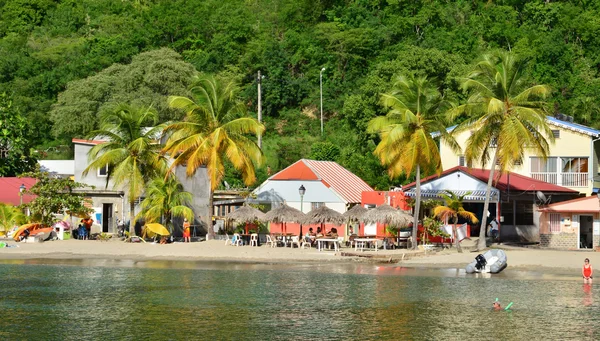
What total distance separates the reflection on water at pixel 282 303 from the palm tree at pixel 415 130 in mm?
8221

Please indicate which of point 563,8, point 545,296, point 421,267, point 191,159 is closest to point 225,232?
point 191,159

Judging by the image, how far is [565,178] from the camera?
192 feet

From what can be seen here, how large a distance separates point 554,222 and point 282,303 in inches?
902

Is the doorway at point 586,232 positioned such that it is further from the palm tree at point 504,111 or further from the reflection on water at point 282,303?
the reflection on water at point 282,303

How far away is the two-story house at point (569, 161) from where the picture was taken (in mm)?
57812

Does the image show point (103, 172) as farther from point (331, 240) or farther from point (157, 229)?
point (331, 240)

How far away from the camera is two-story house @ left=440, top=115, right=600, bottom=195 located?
57812 millimetres

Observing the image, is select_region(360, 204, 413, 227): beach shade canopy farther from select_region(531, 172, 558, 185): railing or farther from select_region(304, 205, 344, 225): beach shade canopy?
select_region(531, 172, 558, 185): railing

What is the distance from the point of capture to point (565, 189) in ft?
182

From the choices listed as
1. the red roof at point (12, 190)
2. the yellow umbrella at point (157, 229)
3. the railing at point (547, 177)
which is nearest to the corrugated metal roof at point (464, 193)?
the railing at point (547, 177)

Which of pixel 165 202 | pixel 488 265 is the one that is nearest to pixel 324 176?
pixel 165 202

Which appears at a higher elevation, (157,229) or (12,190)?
(12,190)

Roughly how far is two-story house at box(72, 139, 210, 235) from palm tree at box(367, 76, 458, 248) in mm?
12691

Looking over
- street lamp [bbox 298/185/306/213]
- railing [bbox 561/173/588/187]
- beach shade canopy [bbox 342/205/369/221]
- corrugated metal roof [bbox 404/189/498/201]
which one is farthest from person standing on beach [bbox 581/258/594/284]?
railing [bbox 561/173/588/187]
